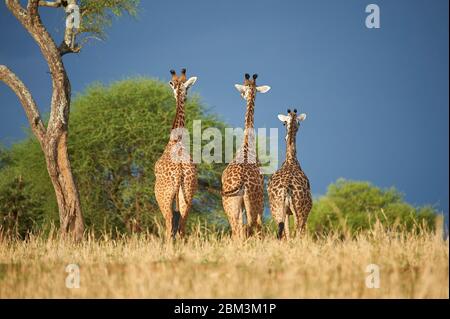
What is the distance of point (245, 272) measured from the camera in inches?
389

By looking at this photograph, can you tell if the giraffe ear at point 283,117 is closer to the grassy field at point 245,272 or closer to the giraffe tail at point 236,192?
the giraffe tail at point 236,192

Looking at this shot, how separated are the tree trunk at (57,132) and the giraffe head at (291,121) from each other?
4.92 meters

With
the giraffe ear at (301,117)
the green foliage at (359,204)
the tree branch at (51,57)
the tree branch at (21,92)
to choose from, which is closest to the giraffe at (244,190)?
the giraffe ear at (301,117)

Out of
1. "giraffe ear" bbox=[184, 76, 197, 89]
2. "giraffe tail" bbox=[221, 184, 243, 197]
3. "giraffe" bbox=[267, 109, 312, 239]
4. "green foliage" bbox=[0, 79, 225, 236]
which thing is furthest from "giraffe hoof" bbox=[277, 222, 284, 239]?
"green foliage" bbox=[0, 79, 225, 236]

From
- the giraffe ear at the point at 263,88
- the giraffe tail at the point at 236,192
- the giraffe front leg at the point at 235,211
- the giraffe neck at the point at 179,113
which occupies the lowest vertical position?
the giraffe front leg at the point at 235,211

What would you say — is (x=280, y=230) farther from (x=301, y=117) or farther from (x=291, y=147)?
(x=301, y=117)

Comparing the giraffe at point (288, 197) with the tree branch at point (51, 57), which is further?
the tree branch at point (51, 57)

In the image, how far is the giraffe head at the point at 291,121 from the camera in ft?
52.6

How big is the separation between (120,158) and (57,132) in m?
9.70

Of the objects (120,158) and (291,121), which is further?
(120,158)

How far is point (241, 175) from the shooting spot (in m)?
15.1

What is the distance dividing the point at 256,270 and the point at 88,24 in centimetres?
1178

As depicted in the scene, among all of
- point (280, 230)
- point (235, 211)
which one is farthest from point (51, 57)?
point (280, 230)
